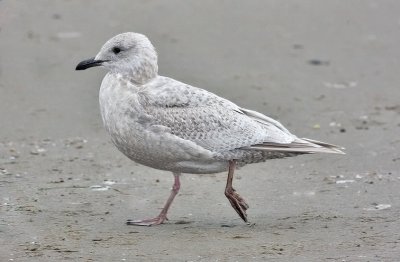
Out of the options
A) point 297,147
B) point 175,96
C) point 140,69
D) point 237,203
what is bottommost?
point 237,203

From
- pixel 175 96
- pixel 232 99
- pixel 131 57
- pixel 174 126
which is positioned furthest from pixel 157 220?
pixel 232 99

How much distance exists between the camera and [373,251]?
7.39m

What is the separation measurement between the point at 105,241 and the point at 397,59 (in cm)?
759

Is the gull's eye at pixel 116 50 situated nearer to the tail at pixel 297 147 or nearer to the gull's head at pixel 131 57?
the gull's head at pixel 131 57

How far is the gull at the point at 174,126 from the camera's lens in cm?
824

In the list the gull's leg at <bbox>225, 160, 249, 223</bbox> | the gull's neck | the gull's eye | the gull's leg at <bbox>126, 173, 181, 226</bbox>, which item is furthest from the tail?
the gull's eye

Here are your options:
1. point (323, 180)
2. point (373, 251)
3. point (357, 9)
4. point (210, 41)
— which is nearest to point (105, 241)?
point (373, 251)

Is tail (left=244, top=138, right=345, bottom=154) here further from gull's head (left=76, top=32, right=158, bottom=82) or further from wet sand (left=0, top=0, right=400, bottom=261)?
gull's head (left=76, top=32, right=158, bottom=82)

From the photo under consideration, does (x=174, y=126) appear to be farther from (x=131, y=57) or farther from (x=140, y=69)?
(x=131, y=57)

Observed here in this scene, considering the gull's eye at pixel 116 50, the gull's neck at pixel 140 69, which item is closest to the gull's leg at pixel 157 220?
the gull's neck at pixel 140 69

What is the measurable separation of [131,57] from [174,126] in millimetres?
764

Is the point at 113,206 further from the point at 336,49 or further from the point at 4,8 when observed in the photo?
the point at 336,49

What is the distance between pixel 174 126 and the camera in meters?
8.32

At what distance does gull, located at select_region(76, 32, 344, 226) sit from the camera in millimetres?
8242
